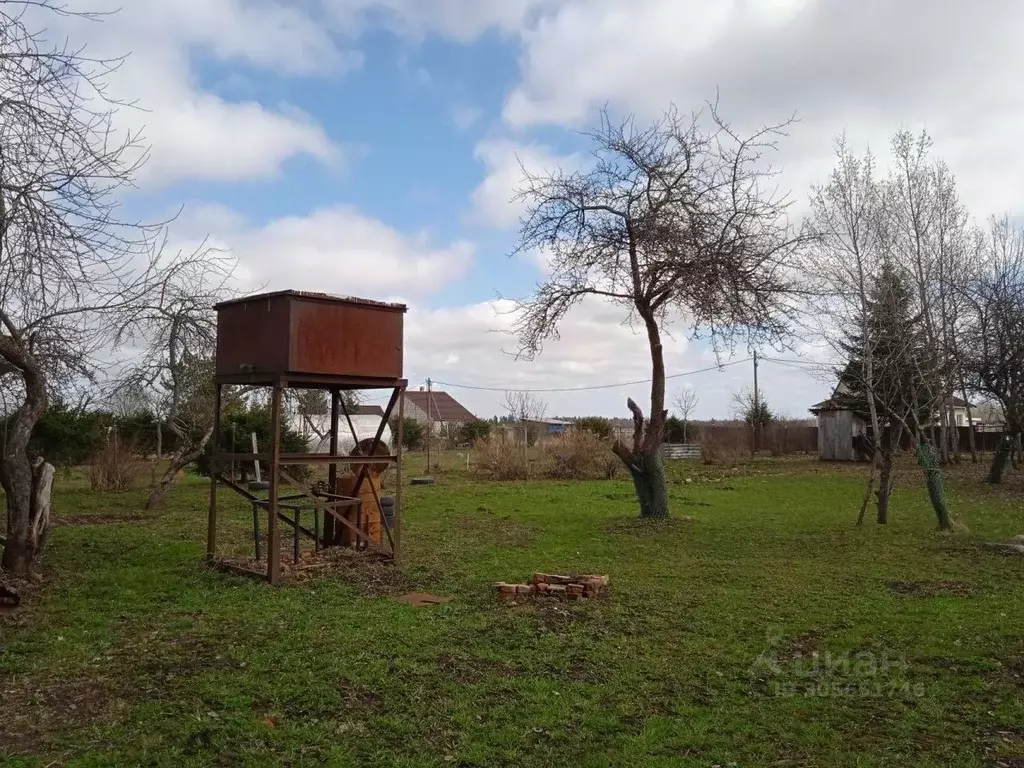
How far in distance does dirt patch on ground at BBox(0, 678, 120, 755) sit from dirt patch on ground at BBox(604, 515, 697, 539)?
827cm

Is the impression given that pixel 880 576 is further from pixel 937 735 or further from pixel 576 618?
pixel 937 735

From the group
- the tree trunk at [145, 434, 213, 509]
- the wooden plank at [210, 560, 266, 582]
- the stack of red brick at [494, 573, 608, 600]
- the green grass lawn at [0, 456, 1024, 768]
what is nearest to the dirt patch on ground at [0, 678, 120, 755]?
the green grass lawn at [0, 456, 1024, 768]

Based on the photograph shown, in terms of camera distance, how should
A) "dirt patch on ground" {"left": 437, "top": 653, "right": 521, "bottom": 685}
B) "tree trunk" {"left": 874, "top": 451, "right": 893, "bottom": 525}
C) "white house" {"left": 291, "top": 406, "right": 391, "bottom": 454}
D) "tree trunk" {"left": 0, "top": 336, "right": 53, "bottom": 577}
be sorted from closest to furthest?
"dirt patch on ground" {"left": 437, "top": 653, "right": 521, "bottom": 685} → "tree trunk" {"left": 0, "top": 336, "right": 53, "bottom": 577} → "tree trunk" {"left": 874, "top": 451, "right": 893, "bottom": 525} → "white house" {"left": 291, "top": 406, "right": 391, "bottom": 454}

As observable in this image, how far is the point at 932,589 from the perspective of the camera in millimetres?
8133

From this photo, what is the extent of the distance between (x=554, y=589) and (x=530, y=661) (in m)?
2.05

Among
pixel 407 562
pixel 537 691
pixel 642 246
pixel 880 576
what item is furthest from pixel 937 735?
pixel 642 246

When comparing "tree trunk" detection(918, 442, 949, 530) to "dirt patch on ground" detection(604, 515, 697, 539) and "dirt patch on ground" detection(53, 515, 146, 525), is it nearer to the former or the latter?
"dirt patch on ground" detection(604, 515, 697, 539)

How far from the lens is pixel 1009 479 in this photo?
71.1 ft

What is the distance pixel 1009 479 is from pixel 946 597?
16.6 metres

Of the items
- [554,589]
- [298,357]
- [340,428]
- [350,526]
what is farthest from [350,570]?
[340,428]

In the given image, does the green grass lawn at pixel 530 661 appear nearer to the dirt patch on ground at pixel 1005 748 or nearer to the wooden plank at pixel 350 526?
the dirt patch on ground at pixel 1005 748

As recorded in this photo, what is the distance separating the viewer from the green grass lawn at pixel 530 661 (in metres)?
4.20

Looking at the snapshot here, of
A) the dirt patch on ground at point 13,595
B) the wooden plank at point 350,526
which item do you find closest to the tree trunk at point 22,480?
the dirt patch on ground at point 13,595

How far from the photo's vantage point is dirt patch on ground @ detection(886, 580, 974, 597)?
25.9ft
